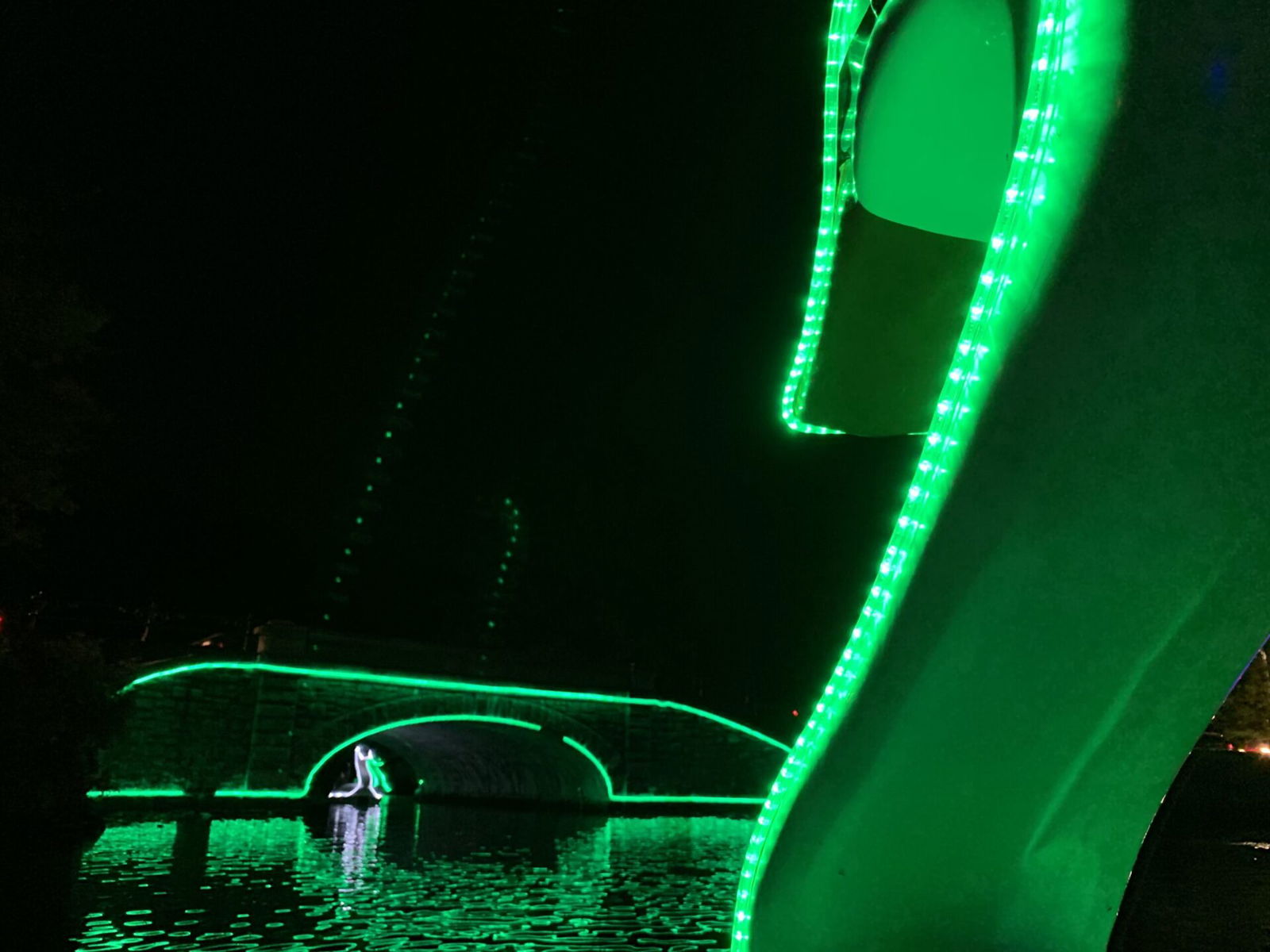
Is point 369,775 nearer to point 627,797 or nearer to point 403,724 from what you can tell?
point 627,797

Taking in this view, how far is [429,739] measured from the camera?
2816 cm

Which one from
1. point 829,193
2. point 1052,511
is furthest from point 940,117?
point 1052,511

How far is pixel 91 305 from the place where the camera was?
13953mm

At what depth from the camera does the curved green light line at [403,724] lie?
66.6ft

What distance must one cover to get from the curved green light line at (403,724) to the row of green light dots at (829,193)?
18.2 meters

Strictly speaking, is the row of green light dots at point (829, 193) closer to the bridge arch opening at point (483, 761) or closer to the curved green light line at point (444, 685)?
the curved green light line at point (444, 685)

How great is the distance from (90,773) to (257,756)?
6.86 metres

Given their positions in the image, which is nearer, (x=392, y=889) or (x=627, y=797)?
(x=392, y=889)

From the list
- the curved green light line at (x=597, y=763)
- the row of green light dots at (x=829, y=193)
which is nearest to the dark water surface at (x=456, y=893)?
the row of green light dots at (x=829, y=193)

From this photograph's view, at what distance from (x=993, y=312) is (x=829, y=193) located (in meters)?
1.46

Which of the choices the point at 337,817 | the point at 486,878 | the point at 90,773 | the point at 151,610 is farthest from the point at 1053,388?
the point at 337,817

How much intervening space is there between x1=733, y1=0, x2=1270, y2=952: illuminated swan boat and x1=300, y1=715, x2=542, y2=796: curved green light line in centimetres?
1866

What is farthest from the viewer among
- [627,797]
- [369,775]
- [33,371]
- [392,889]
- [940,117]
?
[369,775]

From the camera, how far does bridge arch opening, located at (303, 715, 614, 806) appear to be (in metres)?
22.5
